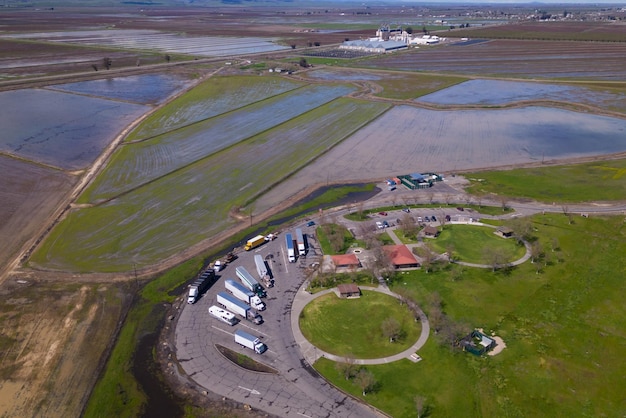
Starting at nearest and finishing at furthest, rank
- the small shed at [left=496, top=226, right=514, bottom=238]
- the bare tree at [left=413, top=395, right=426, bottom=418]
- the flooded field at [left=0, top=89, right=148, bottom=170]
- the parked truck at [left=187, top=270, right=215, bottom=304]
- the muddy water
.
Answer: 1. the bare tree at [left=413, top=395, right=426, bottom=418]
2. the muddy water
3. the parked truck at [left=187, top=270, right=215, bottom=304]
4. the small shed at [left=496, top=226, right=514, bottom=238]
5. the flooded field at [left=0, top=89, right=148, bottom=170]

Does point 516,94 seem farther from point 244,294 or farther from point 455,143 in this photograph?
point 244,294

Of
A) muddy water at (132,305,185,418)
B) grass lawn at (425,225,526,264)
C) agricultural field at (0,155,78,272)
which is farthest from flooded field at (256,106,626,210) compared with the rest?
agricultural field at (0,155,78,272)

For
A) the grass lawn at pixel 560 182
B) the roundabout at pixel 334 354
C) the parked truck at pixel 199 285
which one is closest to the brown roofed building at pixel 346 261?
the roundabout at pixel 334 354

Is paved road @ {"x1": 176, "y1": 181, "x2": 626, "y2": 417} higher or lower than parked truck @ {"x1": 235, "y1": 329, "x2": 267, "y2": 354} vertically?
lower

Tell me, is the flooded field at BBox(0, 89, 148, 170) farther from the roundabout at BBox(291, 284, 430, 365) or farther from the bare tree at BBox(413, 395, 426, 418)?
the bare tree at BBox(413, 395, 426, 418)

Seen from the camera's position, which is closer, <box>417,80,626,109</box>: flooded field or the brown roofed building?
the brown roofed building

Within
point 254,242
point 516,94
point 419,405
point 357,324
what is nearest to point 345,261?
point 357,324
